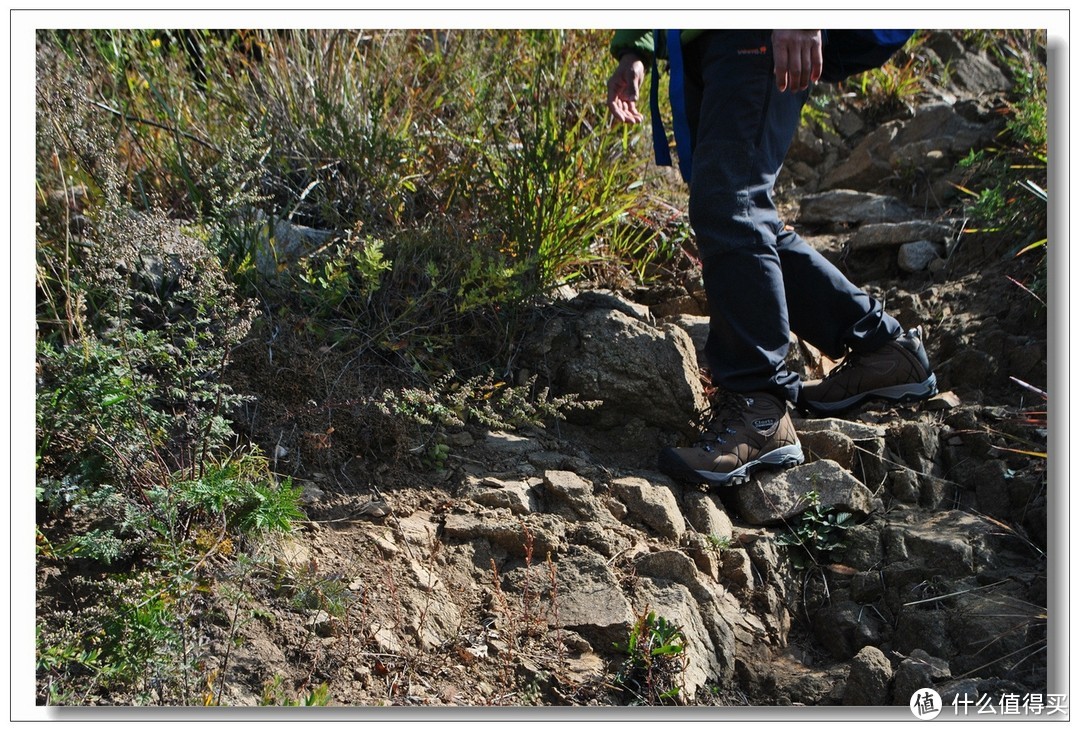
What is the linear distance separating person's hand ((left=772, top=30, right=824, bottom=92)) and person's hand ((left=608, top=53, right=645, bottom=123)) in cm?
57

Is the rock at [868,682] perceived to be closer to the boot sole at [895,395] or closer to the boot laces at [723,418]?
the boot laces at [723,418]

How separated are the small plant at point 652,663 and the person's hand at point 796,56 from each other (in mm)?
1416

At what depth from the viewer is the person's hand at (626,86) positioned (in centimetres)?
291

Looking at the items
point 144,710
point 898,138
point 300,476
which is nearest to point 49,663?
point 144,710

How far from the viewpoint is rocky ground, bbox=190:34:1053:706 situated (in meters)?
2.07

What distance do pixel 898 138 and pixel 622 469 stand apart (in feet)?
8.79

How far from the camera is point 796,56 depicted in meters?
2.40

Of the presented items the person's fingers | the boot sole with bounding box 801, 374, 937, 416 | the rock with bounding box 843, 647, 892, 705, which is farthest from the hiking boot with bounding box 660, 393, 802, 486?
the person's fingers

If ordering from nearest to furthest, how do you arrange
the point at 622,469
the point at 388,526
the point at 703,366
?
1. the point at 388,526
2. the point at 622,469
3. the point at 703,366

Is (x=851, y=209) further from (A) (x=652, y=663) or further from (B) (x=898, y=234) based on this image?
(A) (x=652, y=663)

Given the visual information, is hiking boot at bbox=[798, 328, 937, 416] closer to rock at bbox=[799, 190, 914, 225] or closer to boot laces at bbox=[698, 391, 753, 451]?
boot laces at bbox=[698, 391, 753, 451]

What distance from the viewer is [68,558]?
2057 mm

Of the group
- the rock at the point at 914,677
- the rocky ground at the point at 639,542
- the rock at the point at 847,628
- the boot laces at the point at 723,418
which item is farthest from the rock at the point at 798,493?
the rock at the point at 914,677
